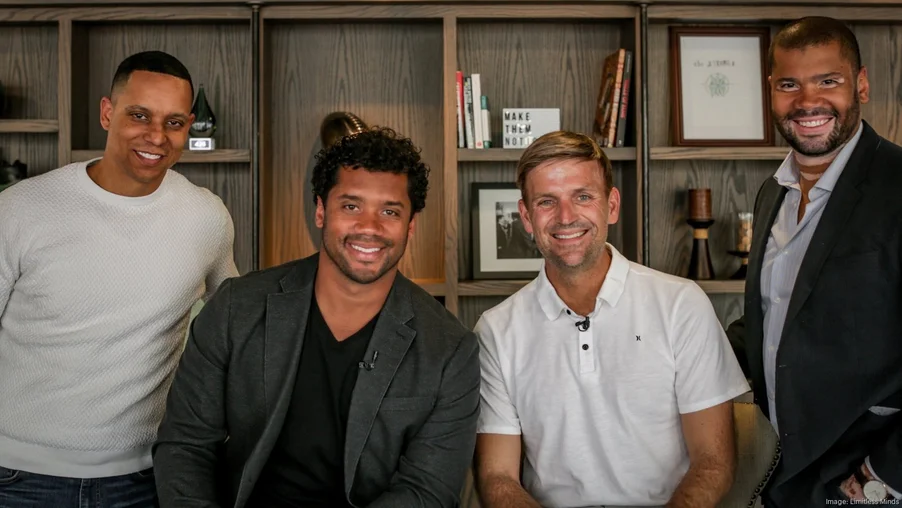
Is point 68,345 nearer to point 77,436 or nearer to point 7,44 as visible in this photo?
point 77,436

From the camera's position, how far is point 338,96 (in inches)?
139

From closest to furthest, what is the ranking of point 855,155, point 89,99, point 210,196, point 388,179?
point 855,155 < point 388,179 < point 210,196 < point 89,99

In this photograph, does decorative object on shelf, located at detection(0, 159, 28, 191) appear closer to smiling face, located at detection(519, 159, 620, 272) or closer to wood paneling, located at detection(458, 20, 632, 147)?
wood paneling, located at detection(458, 20, 632, 147)

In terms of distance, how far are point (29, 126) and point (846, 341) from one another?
9.65 ft

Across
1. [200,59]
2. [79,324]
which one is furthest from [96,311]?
[200,59]

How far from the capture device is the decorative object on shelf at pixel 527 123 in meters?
3.38

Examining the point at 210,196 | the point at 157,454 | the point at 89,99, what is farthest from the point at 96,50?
the point at 157,454

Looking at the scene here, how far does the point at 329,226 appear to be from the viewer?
193cm

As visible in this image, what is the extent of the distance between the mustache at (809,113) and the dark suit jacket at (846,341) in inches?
4.0

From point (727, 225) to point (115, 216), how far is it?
8.34ft

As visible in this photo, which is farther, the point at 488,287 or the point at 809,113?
the point at 488,287

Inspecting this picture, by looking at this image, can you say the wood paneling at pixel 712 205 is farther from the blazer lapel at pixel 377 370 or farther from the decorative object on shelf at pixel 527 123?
the blazer lapel at pixel 377 370

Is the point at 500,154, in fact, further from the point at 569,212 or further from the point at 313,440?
the point at 313,440

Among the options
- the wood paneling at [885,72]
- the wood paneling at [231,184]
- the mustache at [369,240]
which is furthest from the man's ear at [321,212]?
the wood paneling at [885,72]
